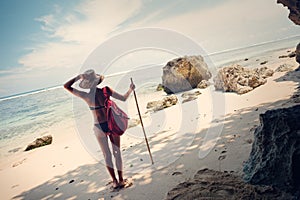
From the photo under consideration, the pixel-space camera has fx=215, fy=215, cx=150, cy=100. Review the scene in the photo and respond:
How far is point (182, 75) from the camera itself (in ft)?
58.3

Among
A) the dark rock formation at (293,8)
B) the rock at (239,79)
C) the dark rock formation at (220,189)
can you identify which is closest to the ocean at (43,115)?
the rock at (239,79)

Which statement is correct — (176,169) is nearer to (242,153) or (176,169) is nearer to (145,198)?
(145,198)

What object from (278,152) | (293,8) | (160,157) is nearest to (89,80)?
(160,157)

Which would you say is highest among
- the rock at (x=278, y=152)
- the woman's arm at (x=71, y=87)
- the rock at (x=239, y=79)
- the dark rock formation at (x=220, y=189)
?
the woman's arm at (x=71, y=87)

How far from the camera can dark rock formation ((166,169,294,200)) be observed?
314 centimetres

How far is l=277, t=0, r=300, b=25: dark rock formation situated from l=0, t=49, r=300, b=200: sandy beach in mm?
3226

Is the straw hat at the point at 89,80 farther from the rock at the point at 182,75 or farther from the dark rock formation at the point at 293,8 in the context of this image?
the rock at the point at 182,75

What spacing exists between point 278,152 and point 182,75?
1474 cm

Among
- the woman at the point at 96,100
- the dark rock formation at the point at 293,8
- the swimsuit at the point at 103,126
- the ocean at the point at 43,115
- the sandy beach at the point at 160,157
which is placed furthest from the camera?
the ocean at the point at 43,115

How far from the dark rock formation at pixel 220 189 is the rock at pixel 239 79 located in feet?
25.3

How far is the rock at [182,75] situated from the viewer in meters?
17.8

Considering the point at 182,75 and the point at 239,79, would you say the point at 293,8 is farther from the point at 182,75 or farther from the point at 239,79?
the point at 182,75

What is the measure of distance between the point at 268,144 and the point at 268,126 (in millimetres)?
295

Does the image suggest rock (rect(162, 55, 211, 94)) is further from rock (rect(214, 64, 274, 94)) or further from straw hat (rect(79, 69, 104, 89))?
straw hat (rect(79, 69, 104, 89))
